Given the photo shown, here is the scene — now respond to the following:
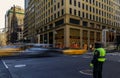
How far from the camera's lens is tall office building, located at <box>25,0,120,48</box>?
65312mm

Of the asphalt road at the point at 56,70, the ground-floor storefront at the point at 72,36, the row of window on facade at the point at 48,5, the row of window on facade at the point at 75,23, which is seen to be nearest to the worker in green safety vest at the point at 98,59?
the asphalt road at the point at 56,70

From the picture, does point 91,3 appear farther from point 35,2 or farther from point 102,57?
point 102,57

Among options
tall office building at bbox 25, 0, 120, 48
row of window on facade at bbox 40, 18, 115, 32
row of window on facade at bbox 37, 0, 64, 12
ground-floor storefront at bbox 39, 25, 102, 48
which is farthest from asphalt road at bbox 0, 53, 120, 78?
row of window on facade at bbox 37, 0, 64, 12

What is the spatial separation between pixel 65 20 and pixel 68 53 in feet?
101

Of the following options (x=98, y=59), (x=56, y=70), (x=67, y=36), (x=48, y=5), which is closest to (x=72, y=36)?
(x=67, y=36)

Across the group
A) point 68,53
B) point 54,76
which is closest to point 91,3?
point 68,53

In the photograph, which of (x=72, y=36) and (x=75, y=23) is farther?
(x=75, y=23)

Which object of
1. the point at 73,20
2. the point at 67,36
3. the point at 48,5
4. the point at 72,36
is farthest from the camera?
the point at 48,5

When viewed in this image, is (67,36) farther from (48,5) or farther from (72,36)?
(48,5)

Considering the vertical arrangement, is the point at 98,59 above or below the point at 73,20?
below

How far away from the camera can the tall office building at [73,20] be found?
65312 millimetres

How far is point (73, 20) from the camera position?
66375 mm

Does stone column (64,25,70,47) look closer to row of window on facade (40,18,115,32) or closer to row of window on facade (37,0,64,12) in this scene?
row of window on facade (40,18,115,32)

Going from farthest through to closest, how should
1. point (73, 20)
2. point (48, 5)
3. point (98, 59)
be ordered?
point (48, 5), point (73, 20), point (98, 59)
